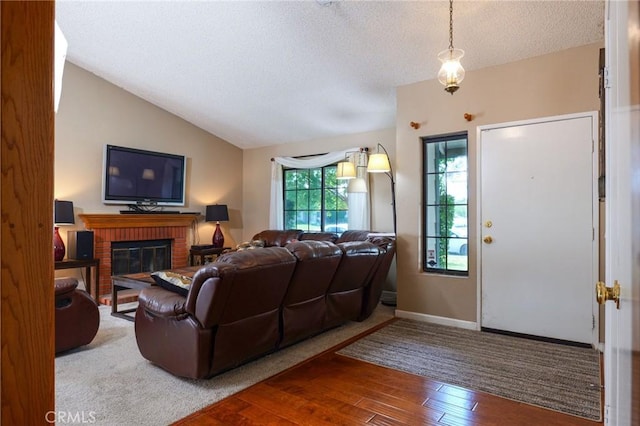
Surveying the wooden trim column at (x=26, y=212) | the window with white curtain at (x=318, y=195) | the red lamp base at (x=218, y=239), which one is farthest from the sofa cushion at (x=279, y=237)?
the wooden trim column at (x=26, y=212)

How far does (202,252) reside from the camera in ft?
20.5

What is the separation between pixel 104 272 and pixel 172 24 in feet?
11.4

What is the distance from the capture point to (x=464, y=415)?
7.06ft

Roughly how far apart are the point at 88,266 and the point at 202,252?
5.65 feet

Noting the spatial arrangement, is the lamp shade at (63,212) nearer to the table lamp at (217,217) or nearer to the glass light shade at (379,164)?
the table lamp at (217,217)

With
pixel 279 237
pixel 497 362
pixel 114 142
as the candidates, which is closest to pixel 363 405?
pixel 497 362

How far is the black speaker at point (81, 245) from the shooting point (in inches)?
191

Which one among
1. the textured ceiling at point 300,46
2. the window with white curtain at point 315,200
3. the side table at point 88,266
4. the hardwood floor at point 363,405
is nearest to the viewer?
the hardwood floor at point 363,405

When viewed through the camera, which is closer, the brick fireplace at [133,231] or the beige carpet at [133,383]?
the beige carpet at [133,383]

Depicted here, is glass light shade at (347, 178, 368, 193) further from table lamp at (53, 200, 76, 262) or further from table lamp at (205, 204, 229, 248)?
table lamp at (53, 200, 76, 262)

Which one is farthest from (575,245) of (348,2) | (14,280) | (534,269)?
(14,280)

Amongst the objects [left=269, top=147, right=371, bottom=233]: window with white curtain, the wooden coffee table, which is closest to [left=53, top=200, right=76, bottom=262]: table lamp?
the wooden coffee table

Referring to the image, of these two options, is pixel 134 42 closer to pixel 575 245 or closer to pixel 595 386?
pixel 575 245

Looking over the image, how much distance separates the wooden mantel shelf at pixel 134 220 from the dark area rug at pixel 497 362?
13.0 ft
